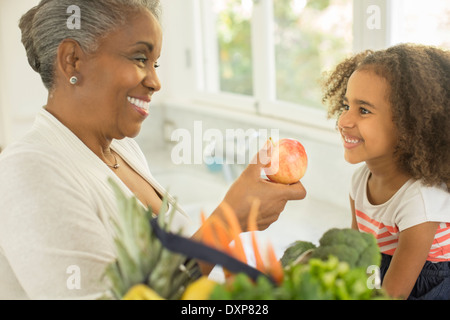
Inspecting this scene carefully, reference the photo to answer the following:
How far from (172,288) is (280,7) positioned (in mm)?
2353

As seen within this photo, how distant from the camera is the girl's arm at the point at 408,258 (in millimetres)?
1085

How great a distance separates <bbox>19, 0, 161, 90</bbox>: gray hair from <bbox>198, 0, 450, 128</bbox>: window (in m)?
1.16

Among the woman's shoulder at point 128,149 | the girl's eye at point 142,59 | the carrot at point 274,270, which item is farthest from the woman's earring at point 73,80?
the carrot at point 274,270

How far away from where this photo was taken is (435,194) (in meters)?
1.17

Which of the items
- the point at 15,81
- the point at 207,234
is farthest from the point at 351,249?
the point at 15,81

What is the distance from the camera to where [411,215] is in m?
1.13

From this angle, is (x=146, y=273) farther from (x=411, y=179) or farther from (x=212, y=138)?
(x=212, y=138)

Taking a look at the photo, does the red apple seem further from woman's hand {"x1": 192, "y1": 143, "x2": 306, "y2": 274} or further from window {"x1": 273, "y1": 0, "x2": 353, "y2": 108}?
window {"x1": 273, "y1": 0, "x2": 353, "y2": 108}

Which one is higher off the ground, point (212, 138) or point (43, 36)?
point (43, 36)

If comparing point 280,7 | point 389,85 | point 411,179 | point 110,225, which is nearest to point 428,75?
point 389,85

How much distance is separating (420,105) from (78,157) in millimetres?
781

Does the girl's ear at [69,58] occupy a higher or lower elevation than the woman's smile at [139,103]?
higher

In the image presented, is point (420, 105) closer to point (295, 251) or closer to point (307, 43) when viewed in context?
point (295, 251)

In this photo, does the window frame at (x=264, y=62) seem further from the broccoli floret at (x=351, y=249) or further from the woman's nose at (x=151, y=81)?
the broccoli floret at (x=351, y=249)
